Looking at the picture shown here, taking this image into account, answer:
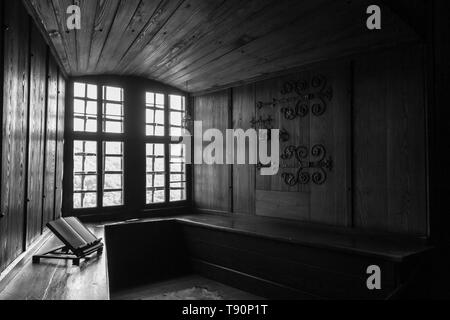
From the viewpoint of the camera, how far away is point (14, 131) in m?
2.27

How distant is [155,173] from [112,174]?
2.36 ft

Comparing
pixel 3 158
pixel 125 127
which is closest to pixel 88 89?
pixel 125 127

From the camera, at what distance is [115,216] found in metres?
5.43

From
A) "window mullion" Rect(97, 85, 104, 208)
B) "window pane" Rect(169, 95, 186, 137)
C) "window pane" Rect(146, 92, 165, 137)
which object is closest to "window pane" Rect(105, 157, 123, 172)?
"window mullion" Rect(97, 85, 104, 208)

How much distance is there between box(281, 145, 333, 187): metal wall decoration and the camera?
4277mm

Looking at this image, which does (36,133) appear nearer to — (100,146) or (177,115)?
(100,146)

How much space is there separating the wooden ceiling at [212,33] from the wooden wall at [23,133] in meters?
0.34

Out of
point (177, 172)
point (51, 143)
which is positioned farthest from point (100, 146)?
point (51, 143)

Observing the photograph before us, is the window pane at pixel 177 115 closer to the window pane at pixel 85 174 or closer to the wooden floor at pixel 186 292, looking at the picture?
the window pane at pixel 85 174

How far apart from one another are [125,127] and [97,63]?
1.25m

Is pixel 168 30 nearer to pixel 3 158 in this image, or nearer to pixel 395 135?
pixel 3 158

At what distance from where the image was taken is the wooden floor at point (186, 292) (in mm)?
4254

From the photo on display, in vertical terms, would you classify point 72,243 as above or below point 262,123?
below

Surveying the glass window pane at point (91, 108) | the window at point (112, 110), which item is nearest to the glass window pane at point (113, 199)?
the window at point (112, 110)
